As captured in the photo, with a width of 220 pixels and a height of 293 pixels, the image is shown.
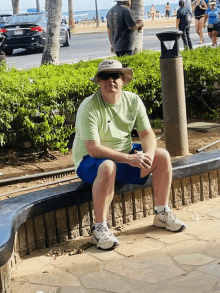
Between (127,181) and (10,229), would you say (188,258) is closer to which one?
(127,181)

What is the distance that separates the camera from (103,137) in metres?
4.46

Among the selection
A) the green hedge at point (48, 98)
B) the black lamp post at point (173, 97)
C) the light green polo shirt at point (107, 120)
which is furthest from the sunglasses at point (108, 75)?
the green hedge at point (48, 98)

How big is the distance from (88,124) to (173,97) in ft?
6.76

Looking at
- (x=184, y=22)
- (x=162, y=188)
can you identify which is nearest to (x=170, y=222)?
(x=162, y=188)

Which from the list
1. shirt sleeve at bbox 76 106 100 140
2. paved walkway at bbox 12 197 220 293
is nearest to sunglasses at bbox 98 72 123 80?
shirt sleeve at bbox 76 106 100 140

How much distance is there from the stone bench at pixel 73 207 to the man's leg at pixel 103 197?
0.77 feet

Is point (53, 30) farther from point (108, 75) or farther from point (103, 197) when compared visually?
point (103, 197)

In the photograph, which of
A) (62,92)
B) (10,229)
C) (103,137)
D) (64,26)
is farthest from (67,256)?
(64,26)

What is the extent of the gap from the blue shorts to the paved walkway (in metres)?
0.42

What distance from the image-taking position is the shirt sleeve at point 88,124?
433cm

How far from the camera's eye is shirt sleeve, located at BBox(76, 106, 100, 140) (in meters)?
4.33

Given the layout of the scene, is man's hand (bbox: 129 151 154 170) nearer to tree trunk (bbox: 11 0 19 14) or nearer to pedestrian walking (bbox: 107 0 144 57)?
pedestrian walking (bbox: 107 0 144 57)

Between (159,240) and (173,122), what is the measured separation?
6.95 ft

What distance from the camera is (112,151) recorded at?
433 cm
